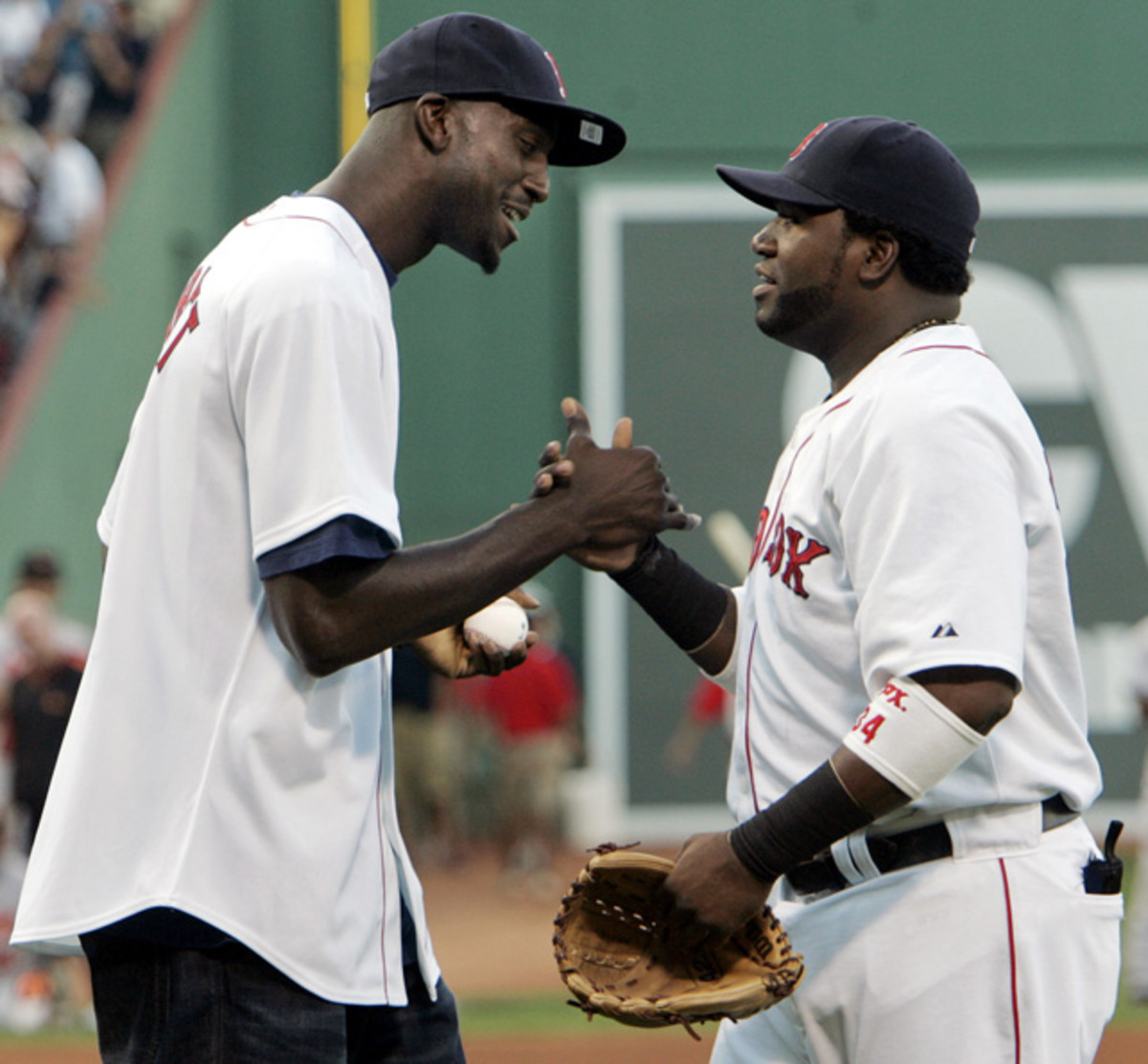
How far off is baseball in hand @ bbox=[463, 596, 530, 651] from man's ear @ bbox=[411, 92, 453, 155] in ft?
2.32

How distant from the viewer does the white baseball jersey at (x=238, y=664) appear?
2.08 metres

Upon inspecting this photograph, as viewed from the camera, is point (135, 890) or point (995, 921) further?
point (995, 921)

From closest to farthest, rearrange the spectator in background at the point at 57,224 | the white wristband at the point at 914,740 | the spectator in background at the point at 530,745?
the white wristband at the point at 914,740 → the spectator in background at the point at 530,745 → the spectator in background at the point at 57,224

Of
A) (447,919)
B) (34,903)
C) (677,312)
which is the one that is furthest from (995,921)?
(677,312)

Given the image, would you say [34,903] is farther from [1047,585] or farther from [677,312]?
[677,312]

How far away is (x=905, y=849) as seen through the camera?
2412 mm

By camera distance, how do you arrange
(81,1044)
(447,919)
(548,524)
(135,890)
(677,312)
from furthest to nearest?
(677,312) → (447,919) → (81,1044) → (548,524) → (135,890)

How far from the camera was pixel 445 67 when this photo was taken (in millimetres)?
2387

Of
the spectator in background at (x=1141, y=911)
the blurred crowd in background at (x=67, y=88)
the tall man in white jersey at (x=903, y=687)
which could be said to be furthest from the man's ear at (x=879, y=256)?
the blurred crowd in background at (x=67, y=88)

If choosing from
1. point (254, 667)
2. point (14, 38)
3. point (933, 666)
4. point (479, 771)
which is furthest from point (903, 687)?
point (14, 38)

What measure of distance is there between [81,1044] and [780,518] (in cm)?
492

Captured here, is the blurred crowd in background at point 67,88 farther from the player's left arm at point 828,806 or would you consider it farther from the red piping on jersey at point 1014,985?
the red piping on jersey at point 1014,985

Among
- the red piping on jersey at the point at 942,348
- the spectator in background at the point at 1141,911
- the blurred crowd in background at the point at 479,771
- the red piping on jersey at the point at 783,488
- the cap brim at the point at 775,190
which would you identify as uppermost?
the cap brim at the point at 775,190

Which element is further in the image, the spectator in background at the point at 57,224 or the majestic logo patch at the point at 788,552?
the spectator in background at the point at 57,224
